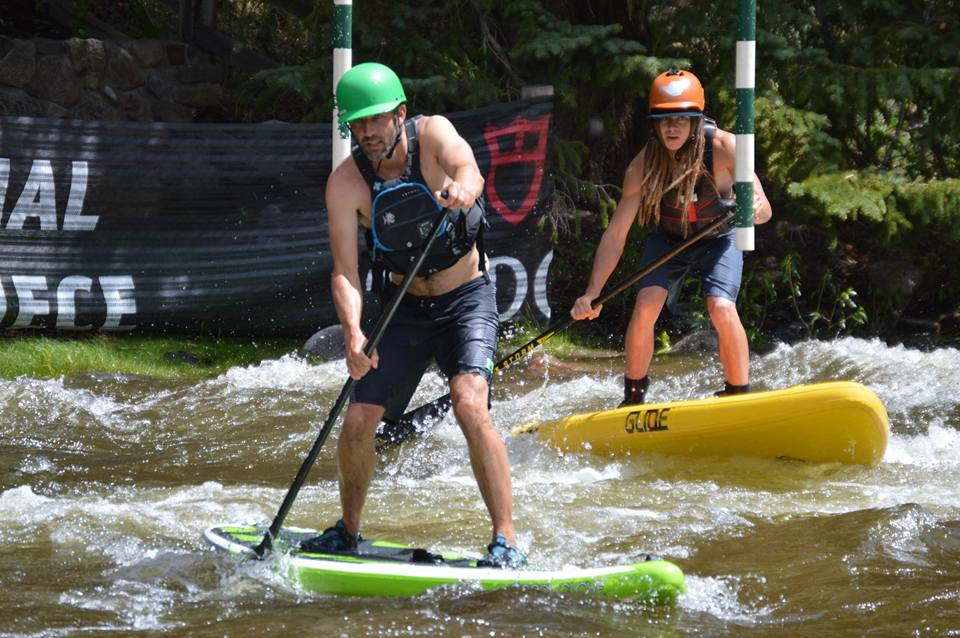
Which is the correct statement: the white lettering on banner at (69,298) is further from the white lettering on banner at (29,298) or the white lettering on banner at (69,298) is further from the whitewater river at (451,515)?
the whitewater river at (451,515)

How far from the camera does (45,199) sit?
29.8 ft

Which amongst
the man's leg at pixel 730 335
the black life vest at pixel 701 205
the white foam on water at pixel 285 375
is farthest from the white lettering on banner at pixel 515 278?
the man's leg at pixel 730 335

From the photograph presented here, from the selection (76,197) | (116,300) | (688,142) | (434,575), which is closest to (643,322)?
(688,142)

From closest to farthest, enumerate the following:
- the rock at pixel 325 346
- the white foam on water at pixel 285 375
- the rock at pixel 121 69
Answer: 1. the white foam on water at pixel 285 375
2. the rock at pixel 325 346
3. the rock at pixel 121 69

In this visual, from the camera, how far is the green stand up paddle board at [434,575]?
440 centimetres

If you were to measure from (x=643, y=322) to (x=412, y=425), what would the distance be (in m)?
1.31

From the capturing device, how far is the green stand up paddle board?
4.40 meters

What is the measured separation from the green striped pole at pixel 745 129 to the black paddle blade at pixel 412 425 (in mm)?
1792

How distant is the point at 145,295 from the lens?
9445 millimetres

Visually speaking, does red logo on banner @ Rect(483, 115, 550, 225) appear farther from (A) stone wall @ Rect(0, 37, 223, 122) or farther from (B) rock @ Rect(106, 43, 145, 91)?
(B) rock @ Rect(106, 43, 145, 91)

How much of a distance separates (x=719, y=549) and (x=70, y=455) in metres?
3.48

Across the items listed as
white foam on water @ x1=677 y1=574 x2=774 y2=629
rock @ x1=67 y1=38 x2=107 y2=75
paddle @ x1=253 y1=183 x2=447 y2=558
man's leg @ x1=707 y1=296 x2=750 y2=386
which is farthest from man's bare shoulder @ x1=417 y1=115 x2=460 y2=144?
rock @ x1=67 y1=38 x2=107 y2=75

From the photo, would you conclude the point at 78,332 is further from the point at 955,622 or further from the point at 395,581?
the point at 955,622

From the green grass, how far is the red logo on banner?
180 centimetres
